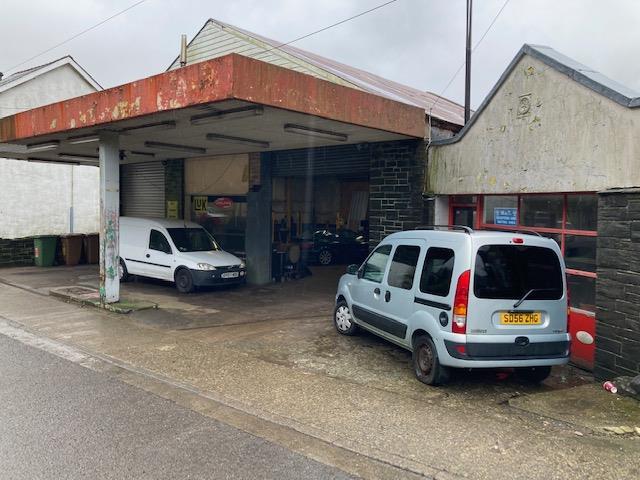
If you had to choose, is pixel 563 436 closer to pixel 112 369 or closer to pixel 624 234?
pixel 624 234

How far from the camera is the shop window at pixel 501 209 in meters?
7.83

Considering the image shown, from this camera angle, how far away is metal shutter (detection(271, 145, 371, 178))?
36.8 ft

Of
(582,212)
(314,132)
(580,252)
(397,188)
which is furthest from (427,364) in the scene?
(314,132)

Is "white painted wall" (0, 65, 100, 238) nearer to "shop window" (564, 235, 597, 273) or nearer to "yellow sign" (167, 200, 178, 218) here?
"yellow sign" (167, 200, 178, 218)

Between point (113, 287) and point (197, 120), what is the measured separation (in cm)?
381

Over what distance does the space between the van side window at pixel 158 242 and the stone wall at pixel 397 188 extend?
501cm

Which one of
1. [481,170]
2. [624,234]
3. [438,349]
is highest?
[481,170]

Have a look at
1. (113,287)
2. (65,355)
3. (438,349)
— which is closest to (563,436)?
(438,349)

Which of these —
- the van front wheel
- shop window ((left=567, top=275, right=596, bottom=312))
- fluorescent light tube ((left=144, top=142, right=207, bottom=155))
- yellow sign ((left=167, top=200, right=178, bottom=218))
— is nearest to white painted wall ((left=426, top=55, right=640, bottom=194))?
shop window ((left=567, top=275, right=596, bottom=312))

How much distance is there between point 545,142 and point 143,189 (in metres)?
13.3

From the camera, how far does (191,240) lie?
1222 centimetres

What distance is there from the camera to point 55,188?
61.8ft

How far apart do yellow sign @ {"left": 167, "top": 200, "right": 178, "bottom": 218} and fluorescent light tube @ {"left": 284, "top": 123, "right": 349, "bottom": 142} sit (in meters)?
7.14

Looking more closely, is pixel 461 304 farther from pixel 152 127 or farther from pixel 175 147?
pixel 175 147
